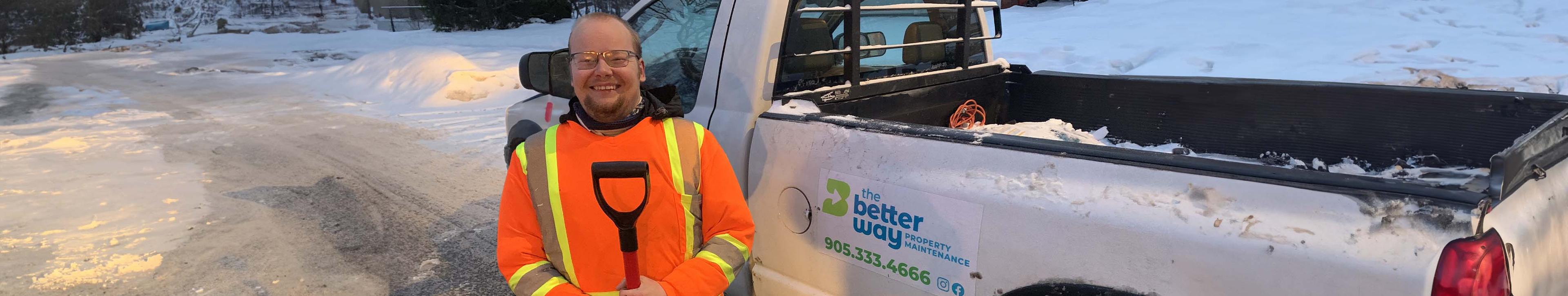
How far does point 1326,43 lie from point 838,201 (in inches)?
477

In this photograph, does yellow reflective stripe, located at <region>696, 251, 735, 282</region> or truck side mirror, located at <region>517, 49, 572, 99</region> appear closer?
yellow reflective stripe, located at <region>696, 251, 735, 282</region>

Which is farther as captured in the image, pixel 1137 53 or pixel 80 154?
pixel 1137 53

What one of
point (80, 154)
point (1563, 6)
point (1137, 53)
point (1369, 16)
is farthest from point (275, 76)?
point (1563, 6)

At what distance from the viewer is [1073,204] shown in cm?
186

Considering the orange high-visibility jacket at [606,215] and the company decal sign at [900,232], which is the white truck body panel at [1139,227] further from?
the orange high-visibility jacket at [606,215]

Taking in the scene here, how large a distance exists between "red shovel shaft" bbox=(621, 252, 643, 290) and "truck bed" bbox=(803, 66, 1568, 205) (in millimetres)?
840

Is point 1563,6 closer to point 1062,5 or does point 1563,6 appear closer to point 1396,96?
point 1062,5

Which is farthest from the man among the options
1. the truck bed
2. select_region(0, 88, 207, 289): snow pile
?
select_region(0, 88, 207, 289): snow pile

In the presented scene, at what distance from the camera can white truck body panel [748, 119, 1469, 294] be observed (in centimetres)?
150

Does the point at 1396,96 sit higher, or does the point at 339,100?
the point at 1396,96

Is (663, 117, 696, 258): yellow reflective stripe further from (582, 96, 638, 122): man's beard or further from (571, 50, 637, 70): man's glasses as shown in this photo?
(571, 50, 637, 70): man's glasses

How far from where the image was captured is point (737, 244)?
2.08 m

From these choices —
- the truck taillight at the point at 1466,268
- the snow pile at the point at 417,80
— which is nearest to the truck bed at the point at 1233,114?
the truck taillight at the point at 1466,268

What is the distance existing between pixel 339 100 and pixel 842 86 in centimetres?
1117
